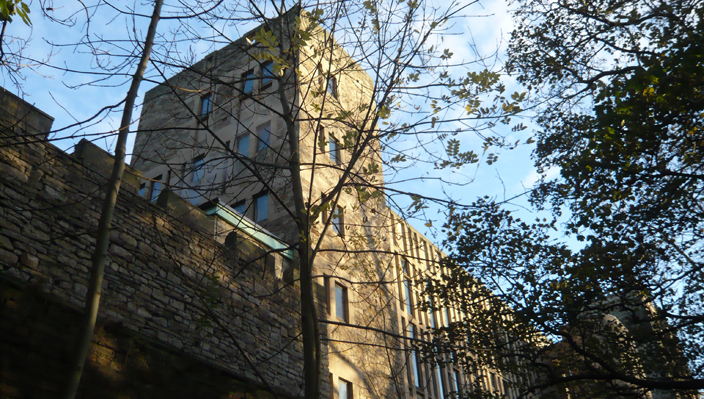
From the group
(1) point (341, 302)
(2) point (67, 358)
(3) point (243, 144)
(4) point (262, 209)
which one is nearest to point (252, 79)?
(2) point (67, 358)

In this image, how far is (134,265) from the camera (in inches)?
325

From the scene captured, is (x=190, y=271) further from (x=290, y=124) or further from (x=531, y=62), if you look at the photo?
(x=531, y=62)

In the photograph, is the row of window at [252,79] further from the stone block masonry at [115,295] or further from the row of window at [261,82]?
the stone block masonry at [115,295]

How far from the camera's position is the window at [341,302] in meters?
13.8

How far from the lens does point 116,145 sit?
15.9 ft

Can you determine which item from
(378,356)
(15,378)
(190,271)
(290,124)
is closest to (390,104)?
(290,124)

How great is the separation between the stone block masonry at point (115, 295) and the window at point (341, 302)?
11.1ft

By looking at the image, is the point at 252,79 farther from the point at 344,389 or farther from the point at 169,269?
the point at 344,389

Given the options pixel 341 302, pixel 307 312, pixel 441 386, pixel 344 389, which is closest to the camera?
pixel 307 312

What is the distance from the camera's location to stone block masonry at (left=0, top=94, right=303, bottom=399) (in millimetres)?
6199

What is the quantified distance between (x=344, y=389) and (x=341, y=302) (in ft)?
7.82

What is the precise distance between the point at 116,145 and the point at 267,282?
6.76 metres

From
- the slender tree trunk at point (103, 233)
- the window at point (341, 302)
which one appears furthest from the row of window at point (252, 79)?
the window at point (341, 302)

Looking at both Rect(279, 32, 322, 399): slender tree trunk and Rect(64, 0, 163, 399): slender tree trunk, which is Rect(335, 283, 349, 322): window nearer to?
Rect(279, 32, 322, 399): slender tree trunk
